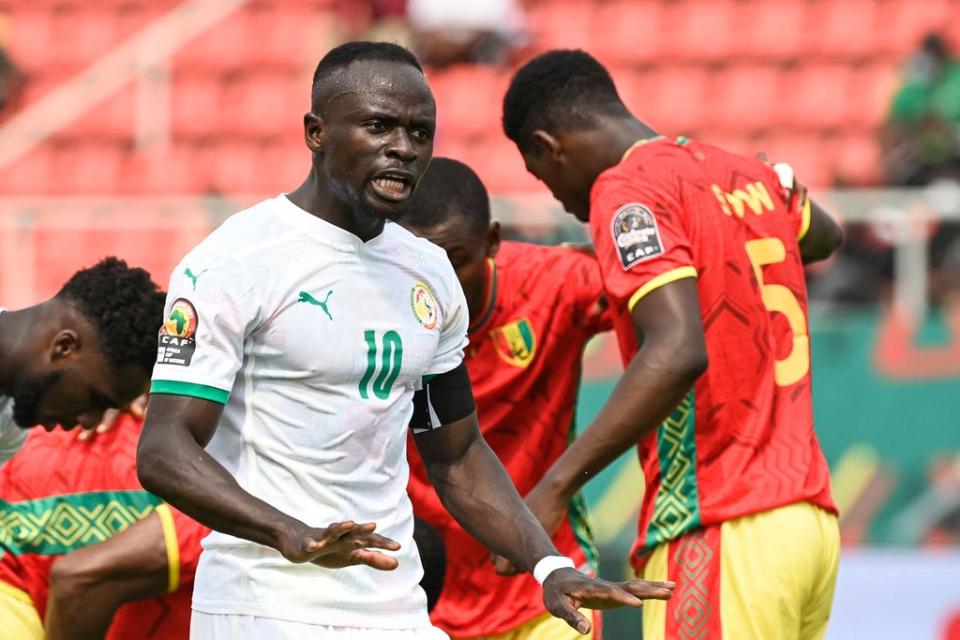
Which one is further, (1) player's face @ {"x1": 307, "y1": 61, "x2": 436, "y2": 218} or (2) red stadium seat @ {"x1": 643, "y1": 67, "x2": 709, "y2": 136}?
(2) red stadium seat @ {"x1": 643, "y1": 67, "x2": 709, "y2": 136}

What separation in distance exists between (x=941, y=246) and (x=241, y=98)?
7.30 meters

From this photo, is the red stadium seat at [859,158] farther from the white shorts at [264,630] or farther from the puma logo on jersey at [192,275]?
the puma logo on jersey at [192,275]

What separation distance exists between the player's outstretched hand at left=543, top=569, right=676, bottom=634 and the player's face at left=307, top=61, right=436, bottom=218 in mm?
877

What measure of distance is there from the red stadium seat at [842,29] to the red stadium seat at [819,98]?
0.62ft

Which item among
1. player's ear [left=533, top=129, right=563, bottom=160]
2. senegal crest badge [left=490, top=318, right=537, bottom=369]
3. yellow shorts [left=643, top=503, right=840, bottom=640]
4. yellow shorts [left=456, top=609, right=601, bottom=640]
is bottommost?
yellow shorts [left=456, top=609, right=601, bottom=640]

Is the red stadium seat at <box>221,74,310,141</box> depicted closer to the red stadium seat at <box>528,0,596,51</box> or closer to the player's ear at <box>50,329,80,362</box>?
the red stadium seat at <box>528,0,596,51</box>

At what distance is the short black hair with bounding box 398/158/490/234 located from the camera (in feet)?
16.5

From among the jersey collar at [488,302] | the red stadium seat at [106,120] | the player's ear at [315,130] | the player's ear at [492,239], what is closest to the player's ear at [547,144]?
the player's ear at [492,239]

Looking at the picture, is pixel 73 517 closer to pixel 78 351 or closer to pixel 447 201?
pixel 78 351

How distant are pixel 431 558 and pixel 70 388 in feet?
3.93

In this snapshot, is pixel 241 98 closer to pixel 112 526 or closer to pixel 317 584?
pixel 112 526

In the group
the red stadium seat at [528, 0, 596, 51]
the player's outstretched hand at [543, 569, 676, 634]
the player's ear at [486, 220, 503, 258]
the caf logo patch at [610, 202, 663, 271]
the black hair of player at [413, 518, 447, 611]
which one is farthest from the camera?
the red stadium seat at [528, 0, 596, 51]

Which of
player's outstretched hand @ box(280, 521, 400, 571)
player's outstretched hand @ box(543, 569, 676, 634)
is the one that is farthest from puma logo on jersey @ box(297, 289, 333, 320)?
player's outstretched hand @ box(543, 569, 676, 634)

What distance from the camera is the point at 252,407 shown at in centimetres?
352
